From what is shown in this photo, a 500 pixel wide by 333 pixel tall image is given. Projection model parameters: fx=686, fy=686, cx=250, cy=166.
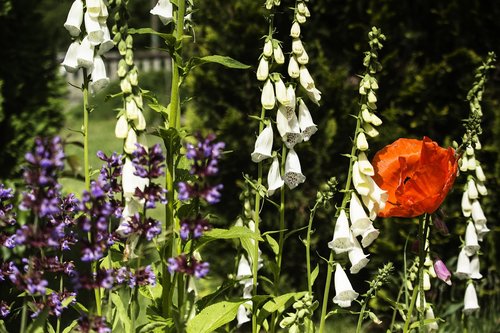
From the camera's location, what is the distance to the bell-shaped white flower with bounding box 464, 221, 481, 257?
3197 millimetres

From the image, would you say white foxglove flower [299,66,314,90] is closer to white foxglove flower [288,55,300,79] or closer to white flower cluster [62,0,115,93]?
white foxglove flower [288,55,300,79]

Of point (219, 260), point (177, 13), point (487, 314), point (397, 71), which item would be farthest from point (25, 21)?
point (487, 314)

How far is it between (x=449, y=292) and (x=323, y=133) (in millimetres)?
1605

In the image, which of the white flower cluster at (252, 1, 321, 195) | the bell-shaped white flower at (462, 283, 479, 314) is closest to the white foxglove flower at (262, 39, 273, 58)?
the white flower cluster at (252, 1, 321, 195)

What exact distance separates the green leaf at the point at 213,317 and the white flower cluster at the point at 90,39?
94 centimetres

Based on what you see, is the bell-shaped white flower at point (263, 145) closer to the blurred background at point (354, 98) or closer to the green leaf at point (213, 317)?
the green leaf at point (213, 317)

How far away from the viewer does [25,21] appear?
6.48 metres

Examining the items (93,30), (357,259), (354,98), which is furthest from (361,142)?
(354,98)

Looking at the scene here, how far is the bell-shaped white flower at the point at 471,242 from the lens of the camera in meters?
3.20

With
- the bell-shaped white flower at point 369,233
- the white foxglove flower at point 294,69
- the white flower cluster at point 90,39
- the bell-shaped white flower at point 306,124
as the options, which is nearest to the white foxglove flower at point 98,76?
the white flower cluster at point 90,39

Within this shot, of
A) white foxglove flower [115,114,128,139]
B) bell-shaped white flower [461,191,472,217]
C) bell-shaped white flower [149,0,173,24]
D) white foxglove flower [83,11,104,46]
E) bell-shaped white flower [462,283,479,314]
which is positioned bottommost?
bell-shaped white flower [462,283,479,314]

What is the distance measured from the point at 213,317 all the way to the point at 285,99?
864 millimetres

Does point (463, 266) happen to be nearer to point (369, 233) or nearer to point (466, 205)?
point (466, 205)

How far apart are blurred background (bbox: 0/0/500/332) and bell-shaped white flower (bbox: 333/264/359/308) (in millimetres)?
1939
